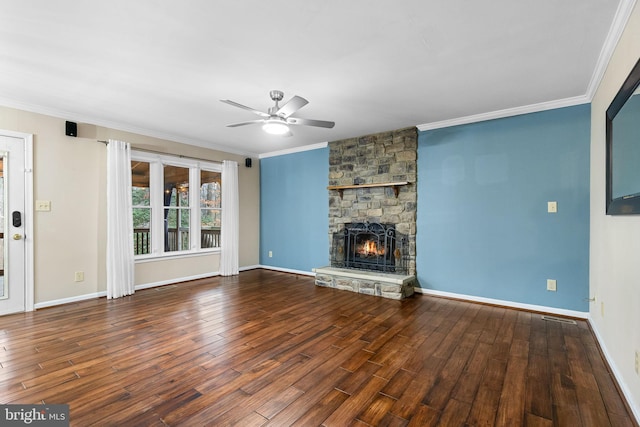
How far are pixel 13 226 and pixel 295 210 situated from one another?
4039mm

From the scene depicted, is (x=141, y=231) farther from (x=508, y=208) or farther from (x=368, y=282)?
(x=508, y=208)

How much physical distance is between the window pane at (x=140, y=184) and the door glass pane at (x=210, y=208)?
0.95 m

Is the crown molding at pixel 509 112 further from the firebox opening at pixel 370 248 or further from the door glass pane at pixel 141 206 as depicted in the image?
the door glass pane at pixel 141 206

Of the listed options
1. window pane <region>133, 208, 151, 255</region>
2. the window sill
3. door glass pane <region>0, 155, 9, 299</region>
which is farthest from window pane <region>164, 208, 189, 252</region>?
door glass pane <region>0, 155, 9, 299</region>

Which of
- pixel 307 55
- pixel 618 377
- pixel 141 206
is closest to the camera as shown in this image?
pixel 618 377

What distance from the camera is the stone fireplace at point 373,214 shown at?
4.62 metres

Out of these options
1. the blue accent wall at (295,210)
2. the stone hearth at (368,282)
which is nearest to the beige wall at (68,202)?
the blue accent wall at (295,210)

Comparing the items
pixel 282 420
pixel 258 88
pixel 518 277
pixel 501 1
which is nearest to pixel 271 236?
pixel 258 88

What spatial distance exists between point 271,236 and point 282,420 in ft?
15.9

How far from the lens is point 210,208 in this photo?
19.0ft

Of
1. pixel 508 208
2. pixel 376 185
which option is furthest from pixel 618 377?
pixel 376 185

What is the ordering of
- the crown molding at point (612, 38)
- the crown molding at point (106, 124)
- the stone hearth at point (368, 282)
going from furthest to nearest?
1. the stone hearth at point (368, 282)
2. the crown molding at point (106, 124)
3. the crown molding at point (612, 38)

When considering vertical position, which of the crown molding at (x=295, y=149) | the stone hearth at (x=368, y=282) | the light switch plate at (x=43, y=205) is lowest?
the stone hearth at (x=368, y=282)

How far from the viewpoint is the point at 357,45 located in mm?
2377
